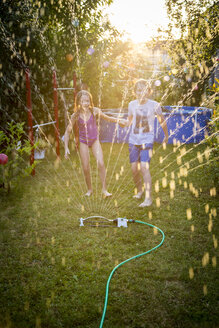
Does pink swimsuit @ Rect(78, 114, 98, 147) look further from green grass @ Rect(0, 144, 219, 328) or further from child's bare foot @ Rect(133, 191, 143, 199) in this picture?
child's bare foot @ Rect(133, 191, 143, 199)

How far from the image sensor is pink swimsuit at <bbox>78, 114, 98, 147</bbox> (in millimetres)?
4773

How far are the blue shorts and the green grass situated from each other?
2.44 feet

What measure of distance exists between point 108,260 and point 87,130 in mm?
2347

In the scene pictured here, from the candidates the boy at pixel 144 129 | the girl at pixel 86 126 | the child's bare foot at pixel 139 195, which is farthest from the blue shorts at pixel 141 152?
the child's bare foot at pixel 139 195

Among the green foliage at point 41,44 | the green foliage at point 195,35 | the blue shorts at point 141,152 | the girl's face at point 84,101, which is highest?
the green foliage at point 195,35

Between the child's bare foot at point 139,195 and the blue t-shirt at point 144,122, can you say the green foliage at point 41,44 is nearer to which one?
the blue t-shirt at point 144,122

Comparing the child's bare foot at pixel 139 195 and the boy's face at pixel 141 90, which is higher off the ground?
the boy's face at pixel 141 90

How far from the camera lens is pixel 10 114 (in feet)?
27.1

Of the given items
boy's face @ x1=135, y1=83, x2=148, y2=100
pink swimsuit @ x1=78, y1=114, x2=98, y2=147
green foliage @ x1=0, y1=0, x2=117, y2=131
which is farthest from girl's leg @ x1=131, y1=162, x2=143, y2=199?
green foliage @ x1=0, y1=0, x2=117, y2=131

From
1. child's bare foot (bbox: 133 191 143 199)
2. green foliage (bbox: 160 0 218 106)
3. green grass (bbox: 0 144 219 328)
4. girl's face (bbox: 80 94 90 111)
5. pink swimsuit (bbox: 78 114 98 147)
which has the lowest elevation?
green grass (bbox: 0 144 219 328)

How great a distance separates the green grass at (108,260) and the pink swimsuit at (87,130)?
1.02m

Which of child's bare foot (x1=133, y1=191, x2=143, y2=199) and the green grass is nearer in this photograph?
the green grass

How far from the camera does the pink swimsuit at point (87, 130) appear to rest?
15.7 ft

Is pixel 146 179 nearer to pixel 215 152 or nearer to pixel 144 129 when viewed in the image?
pixel 144 129
